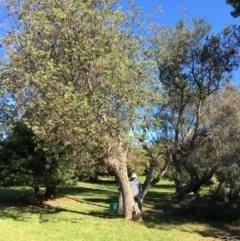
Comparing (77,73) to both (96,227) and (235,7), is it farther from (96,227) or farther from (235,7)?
(235,7)

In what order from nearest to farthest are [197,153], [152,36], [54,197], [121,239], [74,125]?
[121,239], [74,125], [197,153], [152,36], [54,197]

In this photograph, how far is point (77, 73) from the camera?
11.8 metres

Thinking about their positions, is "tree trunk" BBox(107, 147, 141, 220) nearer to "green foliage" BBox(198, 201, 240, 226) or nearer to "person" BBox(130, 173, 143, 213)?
"person" BBox(130, 173, 143, 213)

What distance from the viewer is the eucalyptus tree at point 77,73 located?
440 inches

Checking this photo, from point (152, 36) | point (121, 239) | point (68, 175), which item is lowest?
point (121, 239)

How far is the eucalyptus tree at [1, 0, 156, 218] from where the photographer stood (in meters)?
11.2

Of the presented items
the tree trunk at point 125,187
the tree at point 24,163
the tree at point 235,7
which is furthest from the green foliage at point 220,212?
the tree at point 235,7

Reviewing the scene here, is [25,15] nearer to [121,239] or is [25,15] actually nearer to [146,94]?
[146,94]

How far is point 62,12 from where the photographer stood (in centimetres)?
1159

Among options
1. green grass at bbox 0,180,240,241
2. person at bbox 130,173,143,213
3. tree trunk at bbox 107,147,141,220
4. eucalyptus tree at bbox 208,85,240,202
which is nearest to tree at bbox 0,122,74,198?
green grass at bbox 0,180,240,241

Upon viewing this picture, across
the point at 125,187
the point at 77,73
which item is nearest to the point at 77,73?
the point at 77,73

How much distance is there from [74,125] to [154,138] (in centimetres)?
664

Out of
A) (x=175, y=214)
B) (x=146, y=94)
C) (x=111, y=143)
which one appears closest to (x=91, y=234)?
(x=111, y=143)

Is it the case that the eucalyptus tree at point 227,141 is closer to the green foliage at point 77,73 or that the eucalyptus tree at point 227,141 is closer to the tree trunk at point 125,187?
the green foliage at point 77,73
